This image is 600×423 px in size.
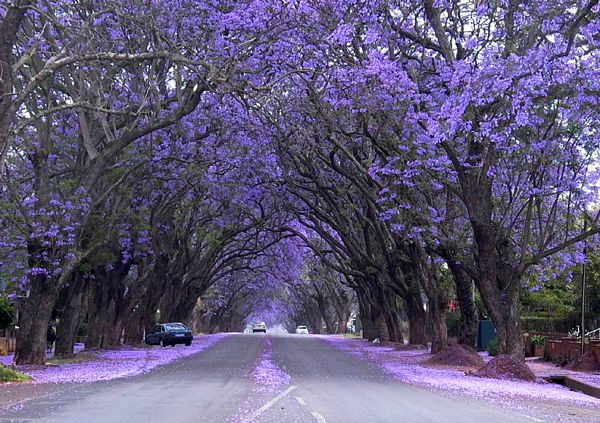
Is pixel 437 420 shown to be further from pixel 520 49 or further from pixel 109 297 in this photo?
pixel 109 297

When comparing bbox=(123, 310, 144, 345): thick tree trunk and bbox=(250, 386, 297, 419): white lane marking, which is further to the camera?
bbox=(123, 310, 144, 345): thick tree trunk

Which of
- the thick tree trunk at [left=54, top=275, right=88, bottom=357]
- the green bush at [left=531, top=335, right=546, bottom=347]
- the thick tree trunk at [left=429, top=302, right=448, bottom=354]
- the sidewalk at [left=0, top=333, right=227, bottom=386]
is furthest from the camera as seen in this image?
the green bush at [left=531, top=335, right=546, bottom=347]

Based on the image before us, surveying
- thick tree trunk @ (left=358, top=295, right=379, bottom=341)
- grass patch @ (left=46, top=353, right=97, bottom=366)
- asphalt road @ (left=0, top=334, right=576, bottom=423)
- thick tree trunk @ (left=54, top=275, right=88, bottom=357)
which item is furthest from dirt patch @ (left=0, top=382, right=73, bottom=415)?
thick tree trunk @ (left=358, top=295, right=379, bottom=341)

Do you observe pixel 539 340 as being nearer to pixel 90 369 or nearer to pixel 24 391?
pixel 90 369

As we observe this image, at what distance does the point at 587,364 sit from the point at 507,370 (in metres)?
5.53

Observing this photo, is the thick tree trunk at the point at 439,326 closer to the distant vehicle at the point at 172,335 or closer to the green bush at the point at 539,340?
the green bush at the point at 539,340

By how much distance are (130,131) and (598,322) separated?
28.3 metres

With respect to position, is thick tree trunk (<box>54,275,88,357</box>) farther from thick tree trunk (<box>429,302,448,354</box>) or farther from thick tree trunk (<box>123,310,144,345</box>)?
thick tree trunk (<box>429,302,448,354</box>)

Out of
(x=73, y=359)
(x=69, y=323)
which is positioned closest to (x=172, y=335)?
(x=69, y=323)

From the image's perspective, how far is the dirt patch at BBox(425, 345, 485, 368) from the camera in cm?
2433

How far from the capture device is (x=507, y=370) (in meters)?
19.7

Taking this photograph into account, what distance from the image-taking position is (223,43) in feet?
60.2

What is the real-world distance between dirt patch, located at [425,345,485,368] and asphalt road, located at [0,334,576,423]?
19.6 ft

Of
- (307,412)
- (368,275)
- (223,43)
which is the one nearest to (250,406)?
(307,412)
